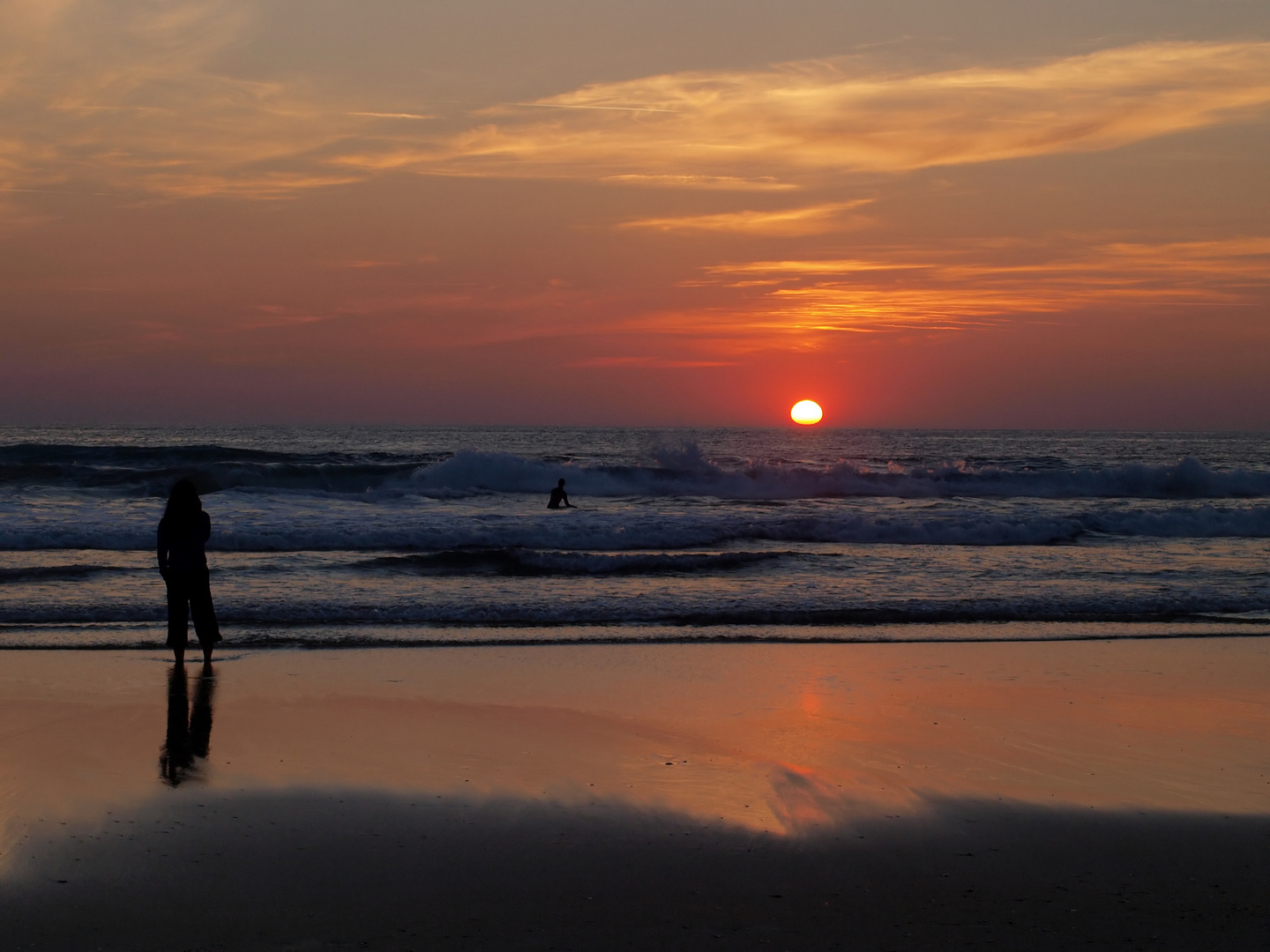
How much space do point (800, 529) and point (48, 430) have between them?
81445mm

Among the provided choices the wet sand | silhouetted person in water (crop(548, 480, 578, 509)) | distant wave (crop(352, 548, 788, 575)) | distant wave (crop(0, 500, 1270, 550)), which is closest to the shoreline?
the wet sand

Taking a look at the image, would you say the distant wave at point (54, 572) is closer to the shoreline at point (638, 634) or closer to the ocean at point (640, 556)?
the ocean at point (640, 556)

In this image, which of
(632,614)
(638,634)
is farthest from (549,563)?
(638,634)

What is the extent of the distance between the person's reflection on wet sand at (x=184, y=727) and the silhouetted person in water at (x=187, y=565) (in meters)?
0.48

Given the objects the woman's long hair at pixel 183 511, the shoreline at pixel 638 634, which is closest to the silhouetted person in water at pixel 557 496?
the shoreline at pixel 638 634

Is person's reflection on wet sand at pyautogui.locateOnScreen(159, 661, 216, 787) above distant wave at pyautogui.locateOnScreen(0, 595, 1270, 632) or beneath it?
above

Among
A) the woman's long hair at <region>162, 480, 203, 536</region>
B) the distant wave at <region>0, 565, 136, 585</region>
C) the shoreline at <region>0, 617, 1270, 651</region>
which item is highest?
the woman's long hair at <region>162, 480, 203, 536</region>

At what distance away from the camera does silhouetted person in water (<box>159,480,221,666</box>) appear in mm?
9070

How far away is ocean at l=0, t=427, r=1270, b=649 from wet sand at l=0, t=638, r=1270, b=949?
2426 millimetres

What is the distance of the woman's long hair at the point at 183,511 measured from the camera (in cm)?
921

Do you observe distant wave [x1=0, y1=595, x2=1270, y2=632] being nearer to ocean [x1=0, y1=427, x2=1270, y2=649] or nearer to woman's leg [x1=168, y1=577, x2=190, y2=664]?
ocean [x1=0, y1=427, x2=1270, y2=649]

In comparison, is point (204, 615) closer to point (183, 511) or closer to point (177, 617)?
point (177, 617)

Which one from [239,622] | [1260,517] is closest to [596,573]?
[239,622]

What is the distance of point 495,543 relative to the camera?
61.3 ft
